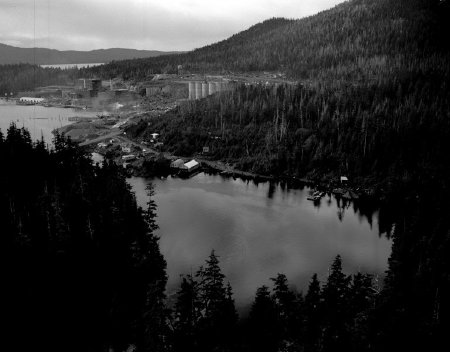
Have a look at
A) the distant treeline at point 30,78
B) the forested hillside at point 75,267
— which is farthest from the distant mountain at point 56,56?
the forested hillside at point 75,267

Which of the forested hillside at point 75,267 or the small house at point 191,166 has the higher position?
the small house at point 191,166

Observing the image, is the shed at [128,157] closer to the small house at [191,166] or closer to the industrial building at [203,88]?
the small house at [191,166]

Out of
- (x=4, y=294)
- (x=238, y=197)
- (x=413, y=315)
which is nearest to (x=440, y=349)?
(x=413, y=315)

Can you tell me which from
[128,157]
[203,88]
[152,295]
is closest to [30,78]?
[203,88]

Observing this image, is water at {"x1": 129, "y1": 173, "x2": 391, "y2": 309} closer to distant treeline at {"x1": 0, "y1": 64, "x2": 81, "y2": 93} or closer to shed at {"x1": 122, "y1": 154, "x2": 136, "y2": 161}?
shed at {"x1": 122, "y1": 154, "x2": 136, "y2": 161}

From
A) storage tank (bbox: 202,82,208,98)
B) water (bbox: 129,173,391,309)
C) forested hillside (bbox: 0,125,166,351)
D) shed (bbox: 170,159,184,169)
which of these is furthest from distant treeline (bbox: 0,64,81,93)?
forested hillside (bbox: 0,125,166,351)

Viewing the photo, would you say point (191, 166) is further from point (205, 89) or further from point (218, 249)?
point (205, 89)
